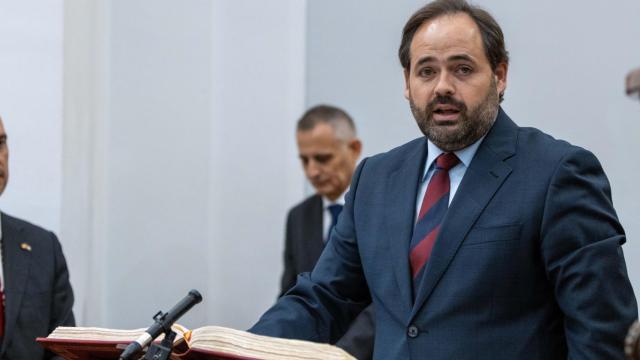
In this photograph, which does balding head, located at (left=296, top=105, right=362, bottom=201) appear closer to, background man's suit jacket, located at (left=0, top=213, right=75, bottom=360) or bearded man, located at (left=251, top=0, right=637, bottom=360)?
background man's suit jacket, located at (left=0, top=213, right=75, bottom=360)

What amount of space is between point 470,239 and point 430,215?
0.16 meters

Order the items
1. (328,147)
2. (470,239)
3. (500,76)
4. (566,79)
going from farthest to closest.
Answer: (328,147)
(566,79)
(500,76)
(470,239)

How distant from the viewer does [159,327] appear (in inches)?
97.0

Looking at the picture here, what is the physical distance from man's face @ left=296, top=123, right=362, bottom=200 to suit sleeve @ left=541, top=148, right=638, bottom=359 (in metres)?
2.93

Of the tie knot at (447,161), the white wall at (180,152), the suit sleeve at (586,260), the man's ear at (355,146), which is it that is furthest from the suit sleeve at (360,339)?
the white wall at (180,152)

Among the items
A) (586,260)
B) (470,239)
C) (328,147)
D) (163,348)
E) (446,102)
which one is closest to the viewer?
(163,348)

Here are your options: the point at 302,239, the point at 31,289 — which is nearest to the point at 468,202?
the point at 31,289

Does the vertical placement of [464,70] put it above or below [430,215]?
above

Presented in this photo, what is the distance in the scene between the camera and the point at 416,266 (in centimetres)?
288

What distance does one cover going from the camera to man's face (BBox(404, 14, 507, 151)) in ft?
9.49

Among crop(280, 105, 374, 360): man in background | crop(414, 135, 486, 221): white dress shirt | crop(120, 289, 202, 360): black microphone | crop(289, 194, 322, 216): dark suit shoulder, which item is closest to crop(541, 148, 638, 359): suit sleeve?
crop(414, 135, 486, 221): white dress shirt

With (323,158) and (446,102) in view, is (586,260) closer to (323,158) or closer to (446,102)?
(446,102)

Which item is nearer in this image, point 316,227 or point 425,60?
point 425,60

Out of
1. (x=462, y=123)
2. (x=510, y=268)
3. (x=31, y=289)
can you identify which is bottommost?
(x=31, y=289)
